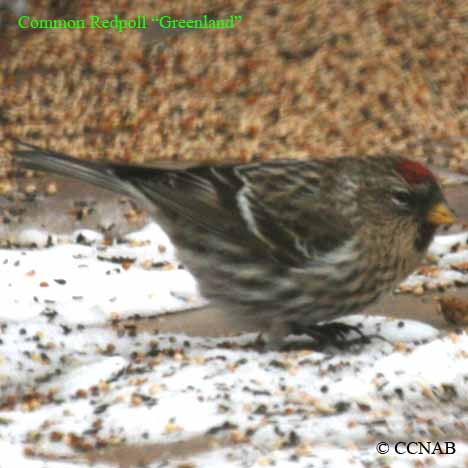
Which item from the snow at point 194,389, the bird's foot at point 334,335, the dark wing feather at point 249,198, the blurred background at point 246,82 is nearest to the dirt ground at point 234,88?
the blurred background at point 246,82

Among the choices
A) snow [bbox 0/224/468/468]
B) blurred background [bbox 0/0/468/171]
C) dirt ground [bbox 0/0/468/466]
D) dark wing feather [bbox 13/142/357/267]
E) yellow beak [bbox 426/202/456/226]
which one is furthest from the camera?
blurred background [bbox 0/0/468/171]

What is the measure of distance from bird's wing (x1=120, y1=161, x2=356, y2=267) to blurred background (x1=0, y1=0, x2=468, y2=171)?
262cm

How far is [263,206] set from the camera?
15.5 ft

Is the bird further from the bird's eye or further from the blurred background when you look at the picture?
the blurred background

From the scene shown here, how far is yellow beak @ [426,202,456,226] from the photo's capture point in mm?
4559

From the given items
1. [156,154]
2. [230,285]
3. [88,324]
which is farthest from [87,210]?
[230,285]

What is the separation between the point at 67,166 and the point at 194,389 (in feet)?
3.45

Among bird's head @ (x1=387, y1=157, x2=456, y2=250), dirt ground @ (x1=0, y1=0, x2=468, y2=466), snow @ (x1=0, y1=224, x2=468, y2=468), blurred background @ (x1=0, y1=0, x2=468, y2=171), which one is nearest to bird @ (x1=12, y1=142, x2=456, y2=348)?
bird's head @ (x1=387, y1=157, x2=456, y2=250)

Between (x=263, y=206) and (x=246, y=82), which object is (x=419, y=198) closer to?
(x=263, y=206)

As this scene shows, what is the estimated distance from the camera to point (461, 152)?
7.37 m

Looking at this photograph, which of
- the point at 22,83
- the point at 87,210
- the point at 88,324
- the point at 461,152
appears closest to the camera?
the point at 88,324

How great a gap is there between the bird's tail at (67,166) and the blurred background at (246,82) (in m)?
2.64

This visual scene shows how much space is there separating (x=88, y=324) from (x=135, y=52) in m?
3.98

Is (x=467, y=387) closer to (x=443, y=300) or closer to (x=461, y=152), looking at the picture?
(x=443, y=300)
